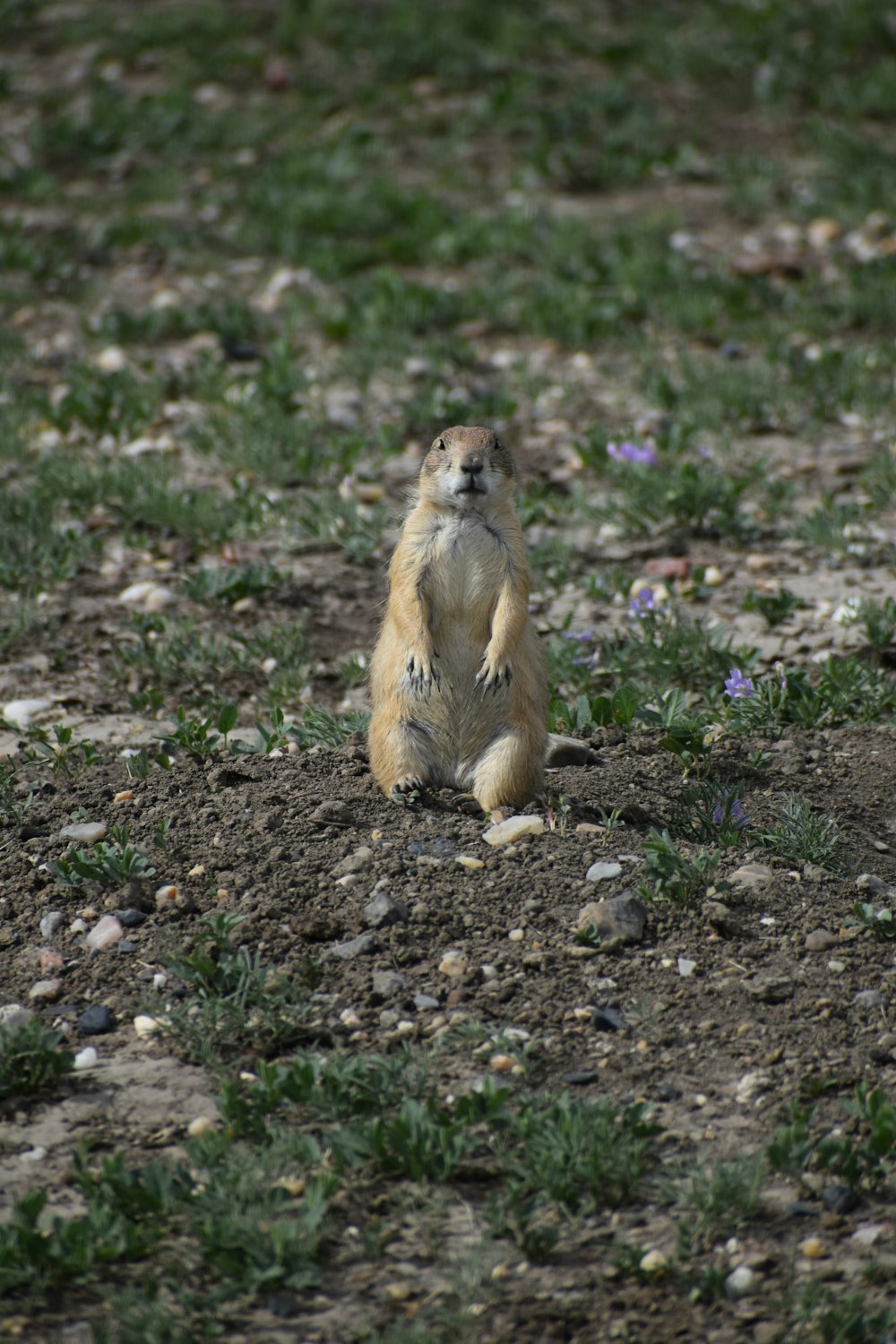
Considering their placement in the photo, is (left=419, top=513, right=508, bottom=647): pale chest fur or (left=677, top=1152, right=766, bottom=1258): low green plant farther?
(left=419, top=513, right=508, bottom=647): pale chest fur

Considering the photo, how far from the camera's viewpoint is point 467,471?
548cm

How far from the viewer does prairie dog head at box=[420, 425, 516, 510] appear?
5484 mm

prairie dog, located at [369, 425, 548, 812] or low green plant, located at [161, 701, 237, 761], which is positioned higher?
prairie dog, located at [369, 425, 548, 812]

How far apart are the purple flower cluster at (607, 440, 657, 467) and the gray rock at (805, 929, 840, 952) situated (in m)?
4.30

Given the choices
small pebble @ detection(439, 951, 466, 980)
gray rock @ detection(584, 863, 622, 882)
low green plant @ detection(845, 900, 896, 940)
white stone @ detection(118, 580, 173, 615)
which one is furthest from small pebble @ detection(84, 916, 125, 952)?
white stone @ detection(118, 580, 173, 615)

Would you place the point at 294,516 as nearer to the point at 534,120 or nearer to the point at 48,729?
the point at 48,729

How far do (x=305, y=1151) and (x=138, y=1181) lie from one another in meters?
0.42

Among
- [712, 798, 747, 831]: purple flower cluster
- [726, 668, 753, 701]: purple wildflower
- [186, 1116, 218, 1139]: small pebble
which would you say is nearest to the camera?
[186, 1116, 218, 1139]: small pebble

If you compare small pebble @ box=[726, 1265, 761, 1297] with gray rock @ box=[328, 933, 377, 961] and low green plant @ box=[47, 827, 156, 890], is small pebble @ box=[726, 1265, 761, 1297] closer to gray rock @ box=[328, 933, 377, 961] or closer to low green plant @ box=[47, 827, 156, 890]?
gray rock @ box=[328, 933, 377, 961]

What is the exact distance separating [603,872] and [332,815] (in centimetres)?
101

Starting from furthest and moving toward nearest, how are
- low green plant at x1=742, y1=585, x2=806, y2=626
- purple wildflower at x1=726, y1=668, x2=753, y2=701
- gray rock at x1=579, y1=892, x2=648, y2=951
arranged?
low green plant at x1=742, y1=585, x2=806, y2=626 < purple wildflower at x1=726, y1=668, x2=753, y2=701 < gray rock at x1=579, y1=892, x2=648, y2=951

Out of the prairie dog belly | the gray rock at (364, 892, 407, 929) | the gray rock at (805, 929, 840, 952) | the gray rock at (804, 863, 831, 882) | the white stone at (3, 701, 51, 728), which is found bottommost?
the white stone at (3, 701, 51, 728)

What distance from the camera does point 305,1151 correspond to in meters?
3.79

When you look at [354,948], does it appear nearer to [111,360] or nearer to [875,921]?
[875,921]
